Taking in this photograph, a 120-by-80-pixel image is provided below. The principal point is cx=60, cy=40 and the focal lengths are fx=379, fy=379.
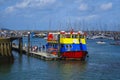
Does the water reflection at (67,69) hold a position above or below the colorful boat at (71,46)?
below

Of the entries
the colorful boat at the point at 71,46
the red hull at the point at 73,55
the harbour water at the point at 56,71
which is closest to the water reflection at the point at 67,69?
the harbour water at the point at 56,71

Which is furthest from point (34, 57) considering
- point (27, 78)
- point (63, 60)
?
point (27, 78)

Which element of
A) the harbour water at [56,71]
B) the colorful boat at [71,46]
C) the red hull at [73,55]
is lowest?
the harbour water at [56,71]

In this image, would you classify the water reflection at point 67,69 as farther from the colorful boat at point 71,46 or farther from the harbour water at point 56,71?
the colorful boat at point 71,46

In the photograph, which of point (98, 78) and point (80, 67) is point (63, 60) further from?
point (98, 78)

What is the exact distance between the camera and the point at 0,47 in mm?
61375

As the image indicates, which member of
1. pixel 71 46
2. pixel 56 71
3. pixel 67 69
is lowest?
pixel 56 71

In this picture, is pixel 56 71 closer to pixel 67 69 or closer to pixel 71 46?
pixel 67 69

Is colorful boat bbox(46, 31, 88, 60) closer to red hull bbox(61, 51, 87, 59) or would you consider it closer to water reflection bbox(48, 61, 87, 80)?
red hull bbox(61, 51, 87, 59)

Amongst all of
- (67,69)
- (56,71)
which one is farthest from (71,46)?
(56,71)

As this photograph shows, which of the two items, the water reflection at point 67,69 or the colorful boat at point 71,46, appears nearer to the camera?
the water reflection at point 67,69

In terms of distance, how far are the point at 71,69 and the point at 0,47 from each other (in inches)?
505

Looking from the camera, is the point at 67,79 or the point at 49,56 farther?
the point at 49,56

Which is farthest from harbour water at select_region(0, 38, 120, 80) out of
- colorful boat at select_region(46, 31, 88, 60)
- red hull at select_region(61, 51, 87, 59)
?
colorful boat at select_region(46, 31, 88, 60)
